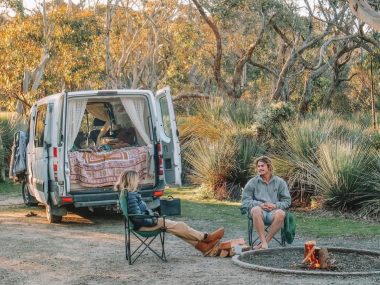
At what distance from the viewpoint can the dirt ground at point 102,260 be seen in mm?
7410

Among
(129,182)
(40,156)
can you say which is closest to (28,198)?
(40,156)

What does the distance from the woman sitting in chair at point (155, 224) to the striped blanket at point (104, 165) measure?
322cm

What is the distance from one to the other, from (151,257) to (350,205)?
557cm

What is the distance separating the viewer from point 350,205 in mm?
13422

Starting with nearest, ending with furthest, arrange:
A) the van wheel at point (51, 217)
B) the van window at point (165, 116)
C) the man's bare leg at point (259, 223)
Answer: the man's bare leg at point (259, 223), the van wheel at point (51, 217), the van window at point (165, 116)

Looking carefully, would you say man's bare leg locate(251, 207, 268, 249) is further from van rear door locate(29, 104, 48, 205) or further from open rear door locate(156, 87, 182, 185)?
van rear door locate(29, 104, 48, 205)

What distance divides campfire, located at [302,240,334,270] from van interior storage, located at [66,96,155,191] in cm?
471

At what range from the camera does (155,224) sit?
28.0ft

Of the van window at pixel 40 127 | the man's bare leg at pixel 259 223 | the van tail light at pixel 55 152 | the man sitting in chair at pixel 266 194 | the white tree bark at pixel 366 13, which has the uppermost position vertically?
the white tree bark at pixel 366 13

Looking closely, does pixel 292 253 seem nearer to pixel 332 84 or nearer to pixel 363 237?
pixel 363 237

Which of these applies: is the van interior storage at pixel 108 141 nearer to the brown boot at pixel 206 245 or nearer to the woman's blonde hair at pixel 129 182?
the woman's blonde hair at pixel 129 182

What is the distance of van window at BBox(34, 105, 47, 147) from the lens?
41.7 ft

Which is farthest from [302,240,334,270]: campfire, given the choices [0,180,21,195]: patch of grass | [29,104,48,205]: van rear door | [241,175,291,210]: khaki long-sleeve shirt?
[0,180,21,195]: patch of grass

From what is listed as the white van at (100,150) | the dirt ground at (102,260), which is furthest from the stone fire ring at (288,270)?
the white van at (100,150)
